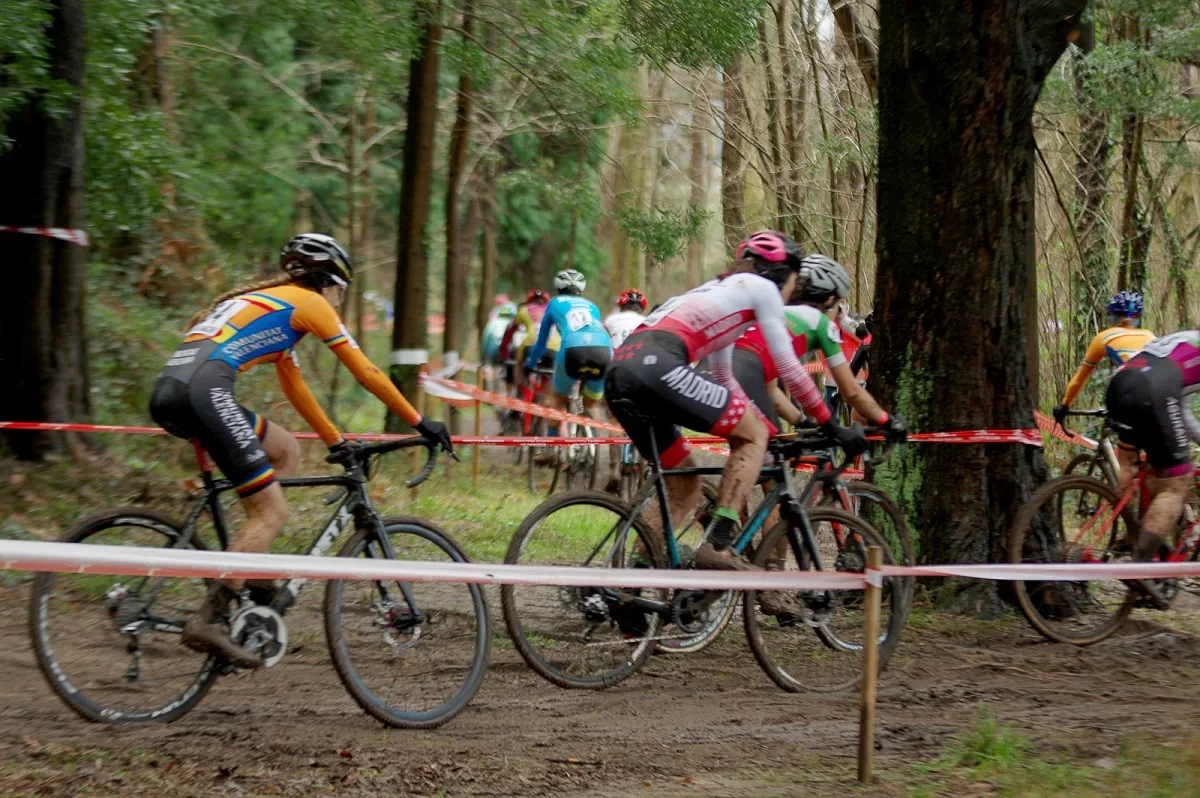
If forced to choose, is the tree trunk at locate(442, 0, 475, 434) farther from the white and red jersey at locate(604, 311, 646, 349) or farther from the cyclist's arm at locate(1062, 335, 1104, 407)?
the cyclist's arm at locate(1062, 335, 1104, 407)

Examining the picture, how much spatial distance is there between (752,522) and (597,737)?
1.63 m

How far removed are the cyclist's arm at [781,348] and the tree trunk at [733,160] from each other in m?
11.2

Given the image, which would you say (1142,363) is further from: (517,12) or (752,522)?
(517,12)

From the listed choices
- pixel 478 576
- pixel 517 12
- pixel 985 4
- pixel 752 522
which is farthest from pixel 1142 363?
pixel 517 12

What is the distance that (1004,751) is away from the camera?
5.34 m

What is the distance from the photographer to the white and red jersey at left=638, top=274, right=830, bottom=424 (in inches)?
256

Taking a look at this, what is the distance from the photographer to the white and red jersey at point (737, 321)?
6504 millimetres

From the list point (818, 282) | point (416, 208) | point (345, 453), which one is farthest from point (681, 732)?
point (416, 208)

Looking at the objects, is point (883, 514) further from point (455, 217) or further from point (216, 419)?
point (455, 217)

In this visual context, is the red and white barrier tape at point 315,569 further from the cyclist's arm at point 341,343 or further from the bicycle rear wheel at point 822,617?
the cyclist's arm at point 341,343

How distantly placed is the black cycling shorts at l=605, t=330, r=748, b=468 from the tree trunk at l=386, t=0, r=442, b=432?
→ 23.9 ft

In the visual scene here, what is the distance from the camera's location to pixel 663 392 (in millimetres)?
6469

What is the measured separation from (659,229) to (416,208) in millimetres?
2851

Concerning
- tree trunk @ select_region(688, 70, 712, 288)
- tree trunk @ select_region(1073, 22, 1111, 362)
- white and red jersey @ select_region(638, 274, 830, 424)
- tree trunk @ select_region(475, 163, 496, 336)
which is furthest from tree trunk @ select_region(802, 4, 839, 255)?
white and red jersey @ select_region(638, 274, 830, 424)
